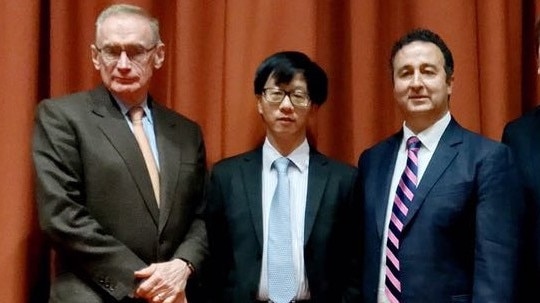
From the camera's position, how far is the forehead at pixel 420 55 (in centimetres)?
212

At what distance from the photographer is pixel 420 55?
2121mm

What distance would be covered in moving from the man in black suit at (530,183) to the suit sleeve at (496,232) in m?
0.13

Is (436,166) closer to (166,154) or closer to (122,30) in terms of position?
(166,154)

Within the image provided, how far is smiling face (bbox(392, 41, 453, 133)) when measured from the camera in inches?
82.4

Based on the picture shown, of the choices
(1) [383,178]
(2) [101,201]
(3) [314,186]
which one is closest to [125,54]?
(2) [101,201]

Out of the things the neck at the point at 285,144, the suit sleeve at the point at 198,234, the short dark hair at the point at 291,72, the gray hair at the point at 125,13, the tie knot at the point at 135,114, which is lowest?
the suit sleeve at the point at 198,234

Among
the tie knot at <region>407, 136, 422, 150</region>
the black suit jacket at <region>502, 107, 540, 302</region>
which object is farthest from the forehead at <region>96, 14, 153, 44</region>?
the black suit jacket at <region>502, 107, 540, 302</region>

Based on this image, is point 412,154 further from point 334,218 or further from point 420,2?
point 420,2

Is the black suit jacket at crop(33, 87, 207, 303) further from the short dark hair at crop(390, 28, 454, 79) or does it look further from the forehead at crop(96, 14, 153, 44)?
the short dark hair at crop(390, 28, 454, 79)

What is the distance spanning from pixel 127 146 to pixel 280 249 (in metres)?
0.47

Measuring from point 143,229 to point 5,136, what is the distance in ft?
1.83

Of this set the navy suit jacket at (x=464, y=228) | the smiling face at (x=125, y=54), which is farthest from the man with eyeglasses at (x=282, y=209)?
the smiling face at (x=125, y=54)

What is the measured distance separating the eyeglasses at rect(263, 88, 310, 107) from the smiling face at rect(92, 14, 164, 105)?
330 mm

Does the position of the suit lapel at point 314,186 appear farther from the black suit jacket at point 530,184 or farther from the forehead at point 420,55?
the black suit jacket at point 530,184
